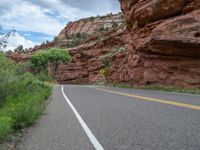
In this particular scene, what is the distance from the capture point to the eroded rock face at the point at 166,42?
28062mm

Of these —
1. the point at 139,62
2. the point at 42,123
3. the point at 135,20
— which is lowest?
the point at 42,123

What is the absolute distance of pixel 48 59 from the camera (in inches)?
2977

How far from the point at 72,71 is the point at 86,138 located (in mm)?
76882

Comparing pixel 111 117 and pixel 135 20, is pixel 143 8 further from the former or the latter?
pixel 111 117

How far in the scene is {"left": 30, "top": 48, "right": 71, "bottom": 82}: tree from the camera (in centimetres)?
7031

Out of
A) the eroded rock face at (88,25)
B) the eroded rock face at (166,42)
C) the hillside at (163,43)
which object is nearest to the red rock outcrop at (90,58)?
the hillside at (163,43)

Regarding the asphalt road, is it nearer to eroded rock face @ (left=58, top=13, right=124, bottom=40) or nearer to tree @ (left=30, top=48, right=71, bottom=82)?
tree @ (left=30, top=48, right=71, bottom=82)

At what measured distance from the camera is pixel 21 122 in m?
9.18

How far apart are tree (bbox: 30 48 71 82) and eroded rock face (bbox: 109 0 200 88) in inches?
1377

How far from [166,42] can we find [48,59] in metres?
48.8

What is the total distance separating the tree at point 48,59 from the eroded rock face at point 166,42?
35.0m

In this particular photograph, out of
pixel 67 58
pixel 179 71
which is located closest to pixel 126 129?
pixel 179 71

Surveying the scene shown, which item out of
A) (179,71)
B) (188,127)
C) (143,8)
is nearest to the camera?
(188,127)

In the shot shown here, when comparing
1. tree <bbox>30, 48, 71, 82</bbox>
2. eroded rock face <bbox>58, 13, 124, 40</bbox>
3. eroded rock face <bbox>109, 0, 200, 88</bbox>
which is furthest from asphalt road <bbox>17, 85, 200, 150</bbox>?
eroded rock face <bbox>58, 13, 124, 40</bbox>
